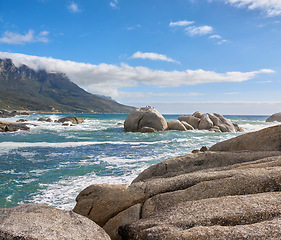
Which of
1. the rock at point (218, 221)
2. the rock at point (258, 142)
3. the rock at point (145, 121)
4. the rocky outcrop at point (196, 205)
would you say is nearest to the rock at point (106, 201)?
the rocky outcrop at point (196, 205)

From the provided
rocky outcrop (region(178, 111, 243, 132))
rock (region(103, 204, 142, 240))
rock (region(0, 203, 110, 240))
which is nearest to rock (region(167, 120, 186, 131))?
rocky outcrop (region(178, 111, 243, 132))

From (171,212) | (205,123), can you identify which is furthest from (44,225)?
(205,123)

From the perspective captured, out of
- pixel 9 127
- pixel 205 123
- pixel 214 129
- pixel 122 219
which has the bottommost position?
pixel 122 219

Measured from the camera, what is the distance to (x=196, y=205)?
12.3 feet

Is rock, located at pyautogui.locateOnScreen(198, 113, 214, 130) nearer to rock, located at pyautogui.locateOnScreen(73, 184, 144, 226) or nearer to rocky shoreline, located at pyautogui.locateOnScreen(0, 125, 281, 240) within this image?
rocky shoreline, located at pyautogui.locateOnScreen(0, 125, 281, 240)

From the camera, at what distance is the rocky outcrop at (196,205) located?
3000 mm

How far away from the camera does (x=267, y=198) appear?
138 inches

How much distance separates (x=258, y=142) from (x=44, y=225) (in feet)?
24.8

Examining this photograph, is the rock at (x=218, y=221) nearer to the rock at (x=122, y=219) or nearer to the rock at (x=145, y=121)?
the rock at (x=122, y=219)

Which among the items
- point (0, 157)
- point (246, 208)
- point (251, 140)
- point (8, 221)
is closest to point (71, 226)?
point (8, 221)

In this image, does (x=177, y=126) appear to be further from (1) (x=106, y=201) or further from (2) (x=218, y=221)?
(2) (x=218, y=221)

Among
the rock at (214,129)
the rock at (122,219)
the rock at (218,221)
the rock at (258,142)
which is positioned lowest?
the rock at (122,219)

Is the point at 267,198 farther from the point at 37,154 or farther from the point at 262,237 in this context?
the point at 37,154

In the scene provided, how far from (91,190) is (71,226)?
215 cm
